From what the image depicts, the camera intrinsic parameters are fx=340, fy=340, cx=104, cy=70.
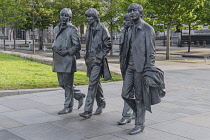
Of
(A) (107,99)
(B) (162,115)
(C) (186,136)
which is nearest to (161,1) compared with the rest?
(A) (107,99)

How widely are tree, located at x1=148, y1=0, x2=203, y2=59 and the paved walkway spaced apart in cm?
1717

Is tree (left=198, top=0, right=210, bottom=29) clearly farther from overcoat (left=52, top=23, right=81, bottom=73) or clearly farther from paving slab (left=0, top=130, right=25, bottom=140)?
paving slab (left=0, top=130, right=25, bottom=140)

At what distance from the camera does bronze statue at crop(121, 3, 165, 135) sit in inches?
246

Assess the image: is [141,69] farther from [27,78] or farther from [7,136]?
[27,78]

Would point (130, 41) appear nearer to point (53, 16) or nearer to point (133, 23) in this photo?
point (133, 23)

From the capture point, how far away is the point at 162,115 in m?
8.15

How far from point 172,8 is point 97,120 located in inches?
862

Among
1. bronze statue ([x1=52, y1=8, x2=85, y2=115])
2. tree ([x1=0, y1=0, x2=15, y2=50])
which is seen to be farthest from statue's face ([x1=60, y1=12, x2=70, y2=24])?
tree ([x1=0, y1=0, x2=15, y2=50])

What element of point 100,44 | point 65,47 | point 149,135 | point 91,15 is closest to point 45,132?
point 149,135

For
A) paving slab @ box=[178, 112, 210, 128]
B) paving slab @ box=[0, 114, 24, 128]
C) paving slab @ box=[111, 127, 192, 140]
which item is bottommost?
paving slab @ box=[111, 127, 192, 140]

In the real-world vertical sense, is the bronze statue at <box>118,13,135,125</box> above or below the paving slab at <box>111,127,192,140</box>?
above

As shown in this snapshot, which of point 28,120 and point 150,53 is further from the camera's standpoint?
point 28,120

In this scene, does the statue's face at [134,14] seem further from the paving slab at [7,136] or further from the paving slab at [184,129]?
the paving slab at [7,136]

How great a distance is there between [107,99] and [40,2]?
98.1ft
